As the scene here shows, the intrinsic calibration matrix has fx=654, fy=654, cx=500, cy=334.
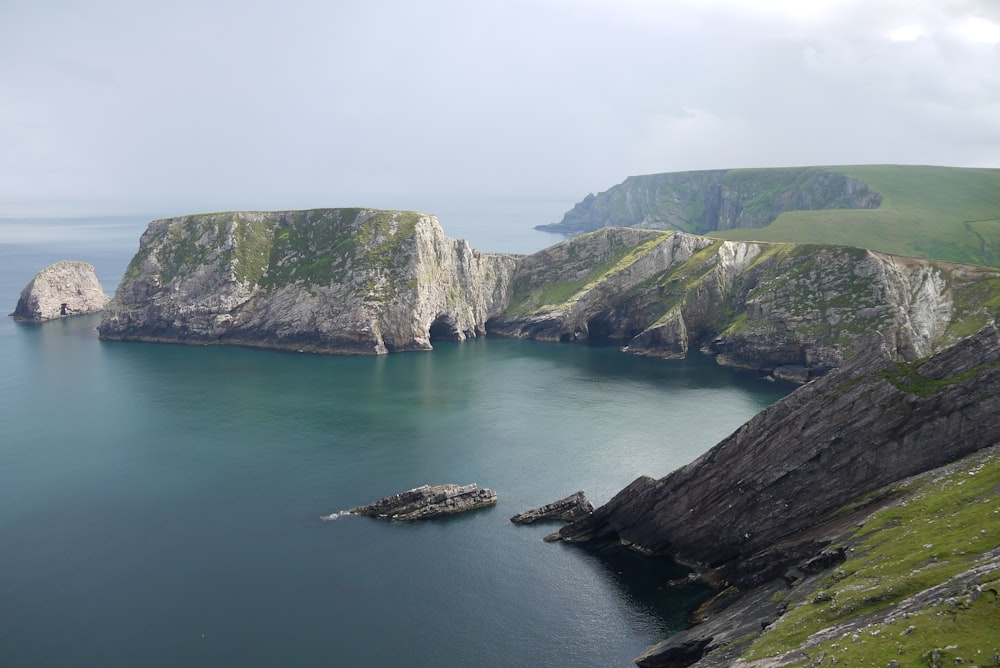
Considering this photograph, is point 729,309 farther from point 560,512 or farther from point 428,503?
point 428,503

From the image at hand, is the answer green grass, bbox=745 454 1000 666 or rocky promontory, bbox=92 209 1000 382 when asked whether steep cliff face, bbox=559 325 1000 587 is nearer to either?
green grass, bbox=745 454 1000 666

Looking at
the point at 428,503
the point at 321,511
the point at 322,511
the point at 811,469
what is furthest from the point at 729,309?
the point at 321,511

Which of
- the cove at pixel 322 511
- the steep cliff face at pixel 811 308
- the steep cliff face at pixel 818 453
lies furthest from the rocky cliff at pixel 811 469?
the steep cliff face at pixel 811 308

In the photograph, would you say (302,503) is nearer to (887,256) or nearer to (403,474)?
(403,474)

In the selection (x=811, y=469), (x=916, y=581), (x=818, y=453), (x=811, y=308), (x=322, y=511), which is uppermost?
(x=811, y=308)

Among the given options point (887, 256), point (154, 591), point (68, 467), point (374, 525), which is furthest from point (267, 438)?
point (887, 256)

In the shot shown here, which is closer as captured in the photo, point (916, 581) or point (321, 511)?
point (916, 581)
